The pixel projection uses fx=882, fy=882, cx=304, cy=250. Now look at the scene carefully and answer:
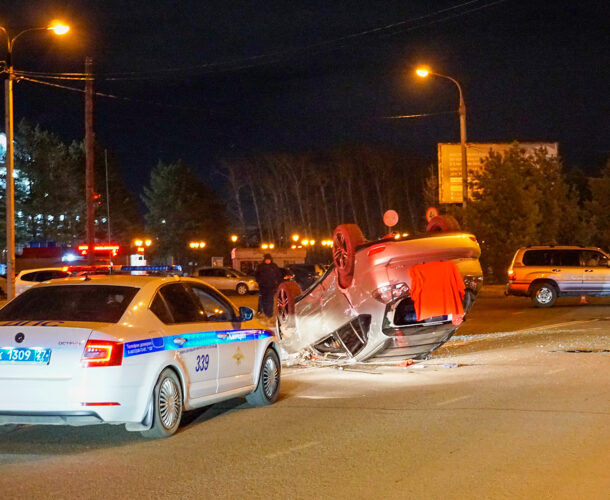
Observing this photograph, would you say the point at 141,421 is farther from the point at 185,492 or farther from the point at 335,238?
the point at 335,238

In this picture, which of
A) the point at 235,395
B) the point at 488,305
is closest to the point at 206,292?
the point at 235,395

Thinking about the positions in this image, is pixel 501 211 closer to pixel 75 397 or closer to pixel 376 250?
pixel 376 250

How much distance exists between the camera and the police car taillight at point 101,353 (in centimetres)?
738

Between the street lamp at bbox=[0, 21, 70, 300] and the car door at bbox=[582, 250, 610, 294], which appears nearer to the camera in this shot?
the street lamp at bbox=[0, 21, 70, 300]

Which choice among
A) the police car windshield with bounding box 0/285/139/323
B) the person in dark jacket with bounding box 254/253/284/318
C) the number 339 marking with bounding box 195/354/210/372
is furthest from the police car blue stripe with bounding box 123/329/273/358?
the person in dark jacket with bounding box 254/253/284/318

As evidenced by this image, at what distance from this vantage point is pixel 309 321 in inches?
523

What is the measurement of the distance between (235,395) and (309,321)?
13.3 ft

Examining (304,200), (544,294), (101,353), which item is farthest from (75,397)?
(304,200)

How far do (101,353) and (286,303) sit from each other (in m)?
6.70

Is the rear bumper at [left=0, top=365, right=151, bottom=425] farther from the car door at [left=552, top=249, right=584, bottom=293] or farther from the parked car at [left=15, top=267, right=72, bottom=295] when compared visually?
the car door at [left=552, top=249, right=584, bottom=293]

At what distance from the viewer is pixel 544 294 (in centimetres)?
2725

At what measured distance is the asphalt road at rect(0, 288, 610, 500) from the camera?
6.36 m

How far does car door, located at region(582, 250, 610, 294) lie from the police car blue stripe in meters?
19.2

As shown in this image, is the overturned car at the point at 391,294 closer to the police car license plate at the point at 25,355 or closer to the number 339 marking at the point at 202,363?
the number 339 marking at the point at 202,363
